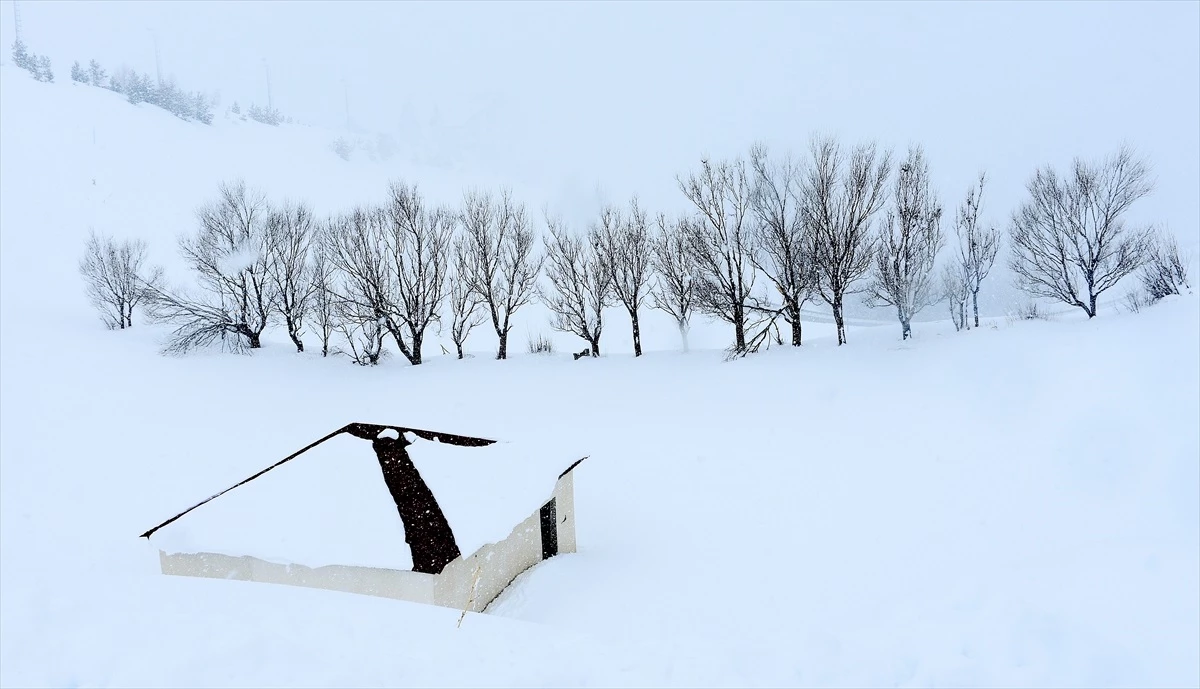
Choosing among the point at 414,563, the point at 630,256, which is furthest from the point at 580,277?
the point at 414,563

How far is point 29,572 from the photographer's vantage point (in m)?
5.94

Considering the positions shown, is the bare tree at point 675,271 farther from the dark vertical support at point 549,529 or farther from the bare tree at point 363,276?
the dark vertical support at point 549,529

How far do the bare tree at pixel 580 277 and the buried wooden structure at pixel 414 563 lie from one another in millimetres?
16249

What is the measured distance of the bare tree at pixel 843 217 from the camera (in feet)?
79.3

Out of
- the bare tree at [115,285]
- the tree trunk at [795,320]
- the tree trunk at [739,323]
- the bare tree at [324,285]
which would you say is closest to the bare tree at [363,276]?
the bare tree at [324,285]

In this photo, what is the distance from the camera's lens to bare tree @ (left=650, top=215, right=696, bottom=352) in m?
26.8

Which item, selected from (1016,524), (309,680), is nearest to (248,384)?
(309,680)

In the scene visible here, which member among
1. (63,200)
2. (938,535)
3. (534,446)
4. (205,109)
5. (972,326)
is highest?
(205,109)

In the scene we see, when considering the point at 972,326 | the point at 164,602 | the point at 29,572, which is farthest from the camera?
the point at 972,326

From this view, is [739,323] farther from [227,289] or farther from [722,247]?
[227,289]

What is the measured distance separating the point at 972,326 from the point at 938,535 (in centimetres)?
1381

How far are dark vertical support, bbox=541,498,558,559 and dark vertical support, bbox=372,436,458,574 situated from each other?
331cm

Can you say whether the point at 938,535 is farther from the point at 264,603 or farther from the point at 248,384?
the point at 248,384

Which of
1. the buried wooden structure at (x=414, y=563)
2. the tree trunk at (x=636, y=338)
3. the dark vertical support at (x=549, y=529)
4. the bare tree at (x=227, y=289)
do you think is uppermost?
the bare tree at (x=227, y=289)
